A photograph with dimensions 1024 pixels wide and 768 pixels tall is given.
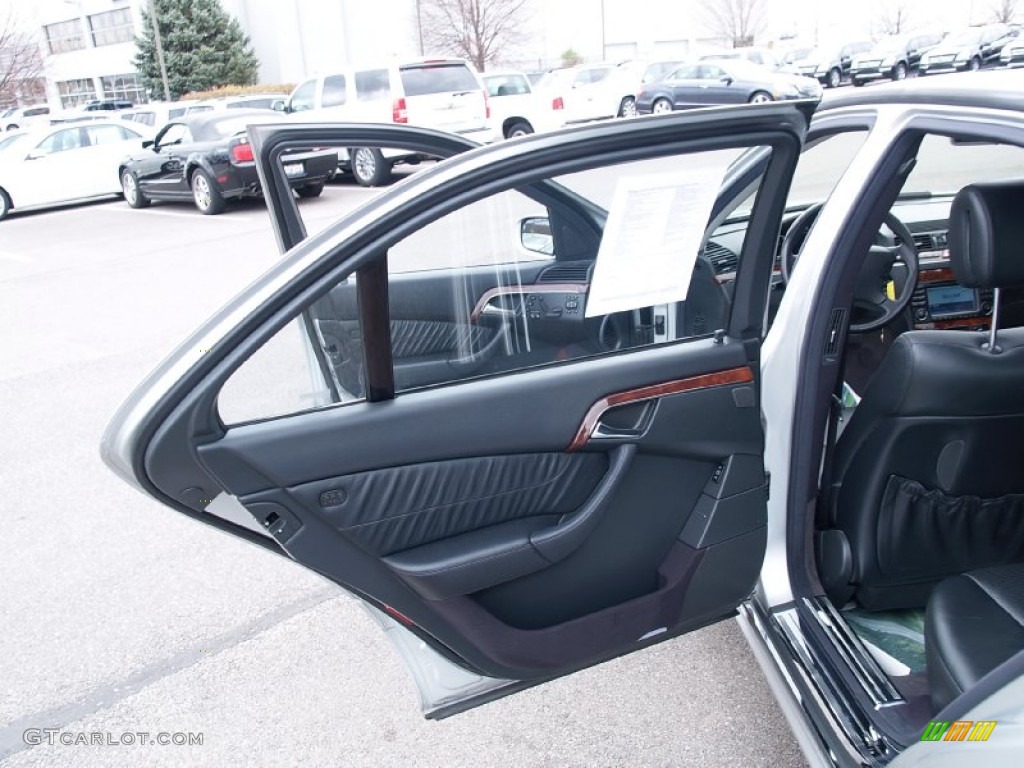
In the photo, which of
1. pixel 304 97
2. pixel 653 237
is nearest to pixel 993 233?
pixel 653 237

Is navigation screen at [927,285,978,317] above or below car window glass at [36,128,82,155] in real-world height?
below

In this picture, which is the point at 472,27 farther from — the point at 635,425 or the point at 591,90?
the point at 635,425

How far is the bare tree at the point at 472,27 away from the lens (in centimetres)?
3569

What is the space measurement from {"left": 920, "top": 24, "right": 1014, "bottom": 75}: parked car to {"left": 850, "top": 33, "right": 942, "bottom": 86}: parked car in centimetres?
136

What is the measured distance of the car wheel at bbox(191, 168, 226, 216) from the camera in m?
12.4

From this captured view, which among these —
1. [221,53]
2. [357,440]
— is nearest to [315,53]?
[221,53]

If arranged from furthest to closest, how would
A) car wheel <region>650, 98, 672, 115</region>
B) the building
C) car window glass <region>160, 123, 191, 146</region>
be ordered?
the building → car wheel <region>650, 98, 672, 115</region> → car window glass <region>160, 123, 191, 146</region>

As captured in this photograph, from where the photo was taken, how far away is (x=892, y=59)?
27875 mm

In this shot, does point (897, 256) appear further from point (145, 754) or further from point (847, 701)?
point (145, 754)

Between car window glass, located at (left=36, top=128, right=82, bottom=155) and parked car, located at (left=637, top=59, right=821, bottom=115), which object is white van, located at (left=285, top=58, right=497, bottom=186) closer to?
car window glass, located at (left=36, top=128, right=82, bottom=155)

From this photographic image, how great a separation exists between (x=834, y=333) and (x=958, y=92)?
2.11 ft

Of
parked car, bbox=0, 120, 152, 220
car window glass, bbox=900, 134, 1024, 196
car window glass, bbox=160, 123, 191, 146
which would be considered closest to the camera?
car window glass, bbox=900, 134, 1024, 196

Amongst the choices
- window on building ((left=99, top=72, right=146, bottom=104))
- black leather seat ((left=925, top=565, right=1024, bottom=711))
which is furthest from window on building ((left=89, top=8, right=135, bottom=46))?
black leather seat ((left=925, top=565, right=1024, bottom=711))

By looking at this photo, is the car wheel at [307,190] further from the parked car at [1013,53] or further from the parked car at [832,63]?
the parked car at [832,63]
